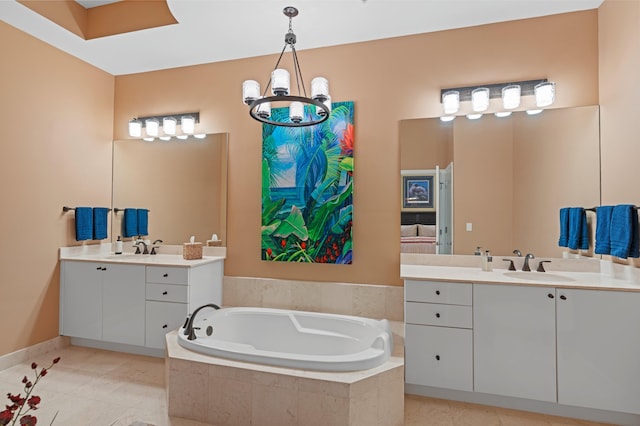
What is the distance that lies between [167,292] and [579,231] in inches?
A: 127

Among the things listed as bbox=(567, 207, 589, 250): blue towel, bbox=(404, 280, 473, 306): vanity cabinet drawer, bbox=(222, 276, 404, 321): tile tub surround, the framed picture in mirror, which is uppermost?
the framed picture in mirror

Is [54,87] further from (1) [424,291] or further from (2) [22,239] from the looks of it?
(1) [424,291]

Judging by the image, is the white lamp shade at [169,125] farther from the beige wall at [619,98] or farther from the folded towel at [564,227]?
the beige wall at [619,98]

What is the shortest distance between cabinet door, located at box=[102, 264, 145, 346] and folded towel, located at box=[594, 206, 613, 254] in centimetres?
348

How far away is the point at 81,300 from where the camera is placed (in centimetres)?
323

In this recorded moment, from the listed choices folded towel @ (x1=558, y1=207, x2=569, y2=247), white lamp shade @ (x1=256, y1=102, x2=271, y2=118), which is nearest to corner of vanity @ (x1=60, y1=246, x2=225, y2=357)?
white lamp shade @ (x1=256, y1=102, x2=271, y2=118)

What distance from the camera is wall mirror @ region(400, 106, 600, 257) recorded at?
2600mm

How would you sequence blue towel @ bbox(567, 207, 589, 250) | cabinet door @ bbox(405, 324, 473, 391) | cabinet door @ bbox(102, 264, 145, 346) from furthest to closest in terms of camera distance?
cabinet door @ bbox(102, 264, 145, 346)
blue towel @ bbox(567, 207, 589, 250)
cabinet door @ bbox(405, 324, 473, 391)

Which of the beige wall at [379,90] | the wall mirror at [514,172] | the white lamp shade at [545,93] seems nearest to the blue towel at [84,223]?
the beige wall at [379,90]

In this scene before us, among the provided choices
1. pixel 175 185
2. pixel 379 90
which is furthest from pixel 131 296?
pixel 379 90

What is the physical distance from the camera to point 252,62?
3.31 m

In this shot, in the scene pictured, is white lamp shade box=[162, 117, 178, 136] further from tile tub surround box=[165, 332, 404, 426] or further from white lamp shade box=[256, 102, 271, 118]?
tile tub surround box=[165, 332, 404, 426]

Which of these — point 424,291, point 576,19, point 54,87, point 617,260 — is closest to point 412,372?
point 424,291

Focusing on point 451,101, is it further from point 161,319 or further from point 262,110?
point 161,319
